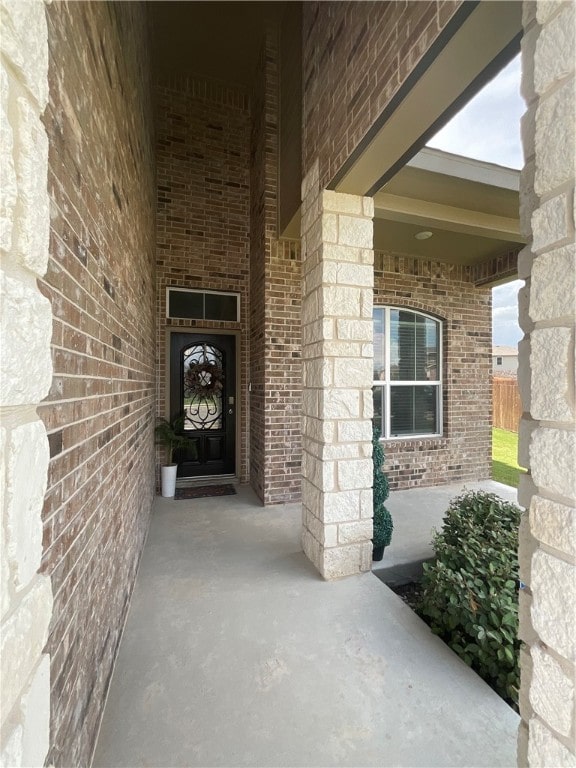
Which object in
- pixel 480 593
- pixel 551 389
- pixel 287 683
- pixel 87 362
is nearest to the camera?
→ pixel 551 389

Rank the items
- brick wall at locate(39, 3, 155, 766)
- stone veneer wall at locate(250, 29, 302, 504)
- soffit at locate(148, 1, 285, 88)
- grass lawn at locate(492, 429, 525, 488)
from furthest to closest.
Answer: grass lawn at locate(492, 429, 525, 488) → stone veneer wall at locate(250, 29, 302, 504) → soffit at locate(148, 1, 285, 88) → brick wall at locate(39, 3, 155, 766)

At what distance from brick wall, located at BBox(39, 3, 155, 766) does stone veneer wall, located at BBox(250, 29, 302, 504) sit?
6.18 ft

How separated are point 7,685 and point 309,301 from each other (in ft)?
7.86

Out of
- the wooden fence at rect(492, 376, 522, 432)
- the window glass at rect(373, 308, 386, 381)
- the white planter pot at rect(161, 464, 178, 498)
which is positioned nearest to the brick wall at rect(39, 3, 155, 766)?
the white planter pot at rect(161, 464, 178, 498)

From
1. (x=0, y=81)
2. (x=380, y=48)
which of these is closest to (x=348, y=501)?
(x=0, y=81)

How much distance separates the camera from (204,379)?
178 inches

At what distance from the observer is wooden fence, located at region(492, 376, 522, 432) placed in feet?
24.8

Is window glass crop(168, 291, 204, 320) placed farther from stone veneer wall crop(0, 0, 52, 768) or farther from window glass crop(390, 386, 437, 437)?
stone veneer wall crop(0, 0, 52, 768)

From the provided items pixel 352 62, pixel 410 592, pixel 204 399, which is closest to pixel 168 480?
pixel 204 399

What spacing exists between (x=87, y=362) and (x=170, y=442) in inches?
122

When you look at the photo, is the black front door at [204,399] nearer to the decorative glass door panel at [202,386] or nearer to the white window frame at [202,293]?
the decorative glass door panel at [202,386]

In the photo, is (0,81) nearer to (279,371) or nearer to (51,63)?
(51,63)

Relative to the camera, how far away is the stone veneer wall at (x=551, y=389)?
767mm

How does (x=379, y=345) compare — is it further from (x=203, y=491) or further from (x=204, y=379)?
(x=203, y=491)
